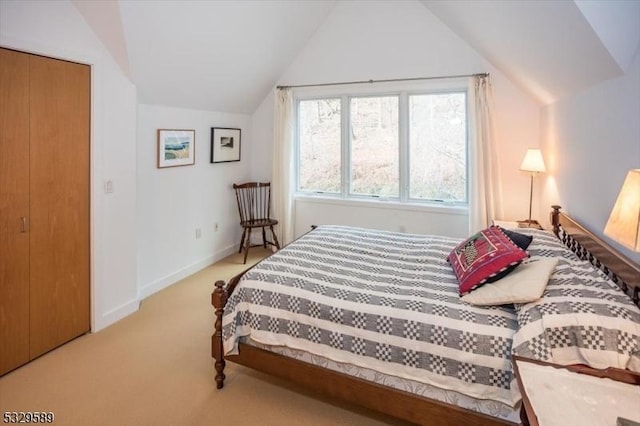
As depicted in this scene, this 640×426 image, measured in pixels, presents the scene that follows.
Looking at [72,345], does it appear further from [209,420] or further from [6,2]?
[6,2]

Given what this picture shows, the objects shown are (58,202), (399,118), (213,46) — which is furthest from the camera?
(399,118)

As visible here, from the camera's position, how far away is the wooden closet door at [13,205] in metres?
2.28

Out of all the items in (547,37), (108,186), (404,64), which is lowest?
(108,186)

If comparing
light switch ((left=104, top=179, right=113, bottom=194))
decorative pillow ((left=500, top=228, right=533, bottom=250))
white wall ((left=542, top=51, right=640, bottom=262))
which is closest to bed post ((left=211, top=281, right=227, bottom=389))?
light switch ((left=104, top=179, right=113, bottom=194))

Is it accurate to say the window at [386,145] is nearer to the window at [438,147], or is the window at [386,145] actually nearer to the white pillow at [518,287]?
the window at [438,147]

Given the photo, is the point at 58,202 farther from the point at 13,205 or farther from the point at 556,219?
the point at 556,219

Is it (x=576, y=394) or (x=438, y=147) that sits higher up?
(x=438, y=147)

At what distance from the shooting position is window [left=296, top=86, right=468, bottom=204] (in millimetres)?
4344

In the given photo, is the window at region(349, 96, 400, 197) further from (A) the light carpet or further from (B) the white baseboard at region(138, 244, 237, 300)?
(A) the light carpet

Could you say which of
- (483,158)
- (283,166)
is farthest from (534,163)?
(283,166)

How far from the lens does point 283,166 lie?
16.2 ft

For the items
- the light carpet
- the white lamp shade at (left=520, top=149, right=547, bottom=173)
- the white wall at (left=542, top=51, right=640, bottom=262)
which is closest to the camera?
→ the white wall at (left=542, top=51, right=640, bottom=262)

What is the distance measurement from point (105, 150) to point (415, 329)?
2682 millimetres

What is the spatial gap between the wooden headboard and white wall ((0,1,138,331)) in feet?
11.2
